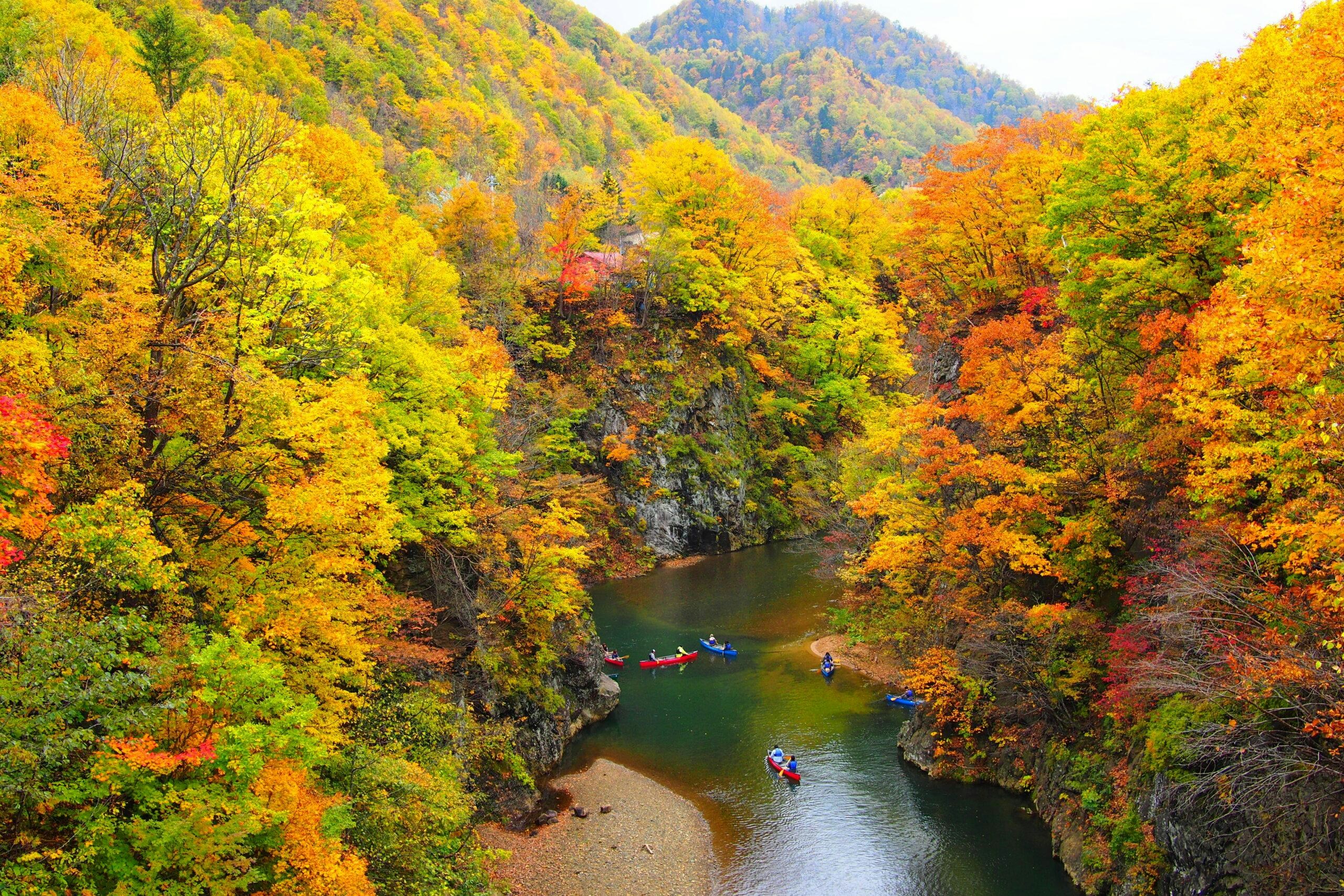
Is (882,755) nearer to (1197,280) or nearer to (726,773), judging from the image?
(726,773)

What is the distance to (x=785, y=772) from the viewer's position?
23219 millimetres

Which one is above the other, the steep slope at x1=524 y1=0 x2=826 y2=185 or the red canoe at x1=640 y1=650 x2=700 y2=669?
the steep slope at x1=524 y1=0 x2=826 y2=185

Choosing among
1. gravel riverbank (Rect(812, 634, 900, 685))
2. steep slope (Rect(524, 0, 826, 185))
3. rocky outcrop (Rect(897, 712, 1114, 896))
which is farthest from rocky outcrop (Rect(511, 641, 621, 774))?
steep slope (Rect(524, 0, 826, 185))

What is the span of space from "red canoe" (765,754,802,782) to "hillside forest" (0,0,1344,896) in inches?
168

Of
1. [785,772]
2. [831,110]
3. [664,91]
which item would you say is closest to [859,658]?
[785,772]

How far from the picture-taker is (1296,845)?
12.3 meters

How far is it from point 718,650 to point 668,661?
92.3 inches

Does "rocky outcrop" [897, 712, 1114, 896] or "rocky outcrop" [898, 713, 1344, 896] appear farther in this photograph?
"rocky outcrop" [897, 712, 1114, 896]

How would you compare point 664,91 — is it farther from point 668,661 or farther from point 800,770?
point 800,770

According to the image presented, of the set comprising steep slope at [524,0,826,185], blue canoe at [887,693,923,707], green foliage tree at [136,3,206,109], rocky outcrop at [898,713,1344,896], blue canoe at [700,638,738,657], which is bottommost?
blue canoe at [700,638,738,657]

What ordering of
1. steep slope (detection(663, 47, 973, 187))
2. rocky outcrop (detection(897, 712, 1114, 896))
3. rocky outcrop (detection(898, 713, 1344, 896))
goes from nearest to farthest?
rocky outcrop (detection(898, 713, 1344, 896)) < rocky outcrop (detection(897, 712, 1114, 896)) < steep slope (detection(663, 47, 973, 187))

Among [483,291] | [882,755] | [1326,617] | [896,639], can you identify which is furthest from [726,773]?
[483,291]

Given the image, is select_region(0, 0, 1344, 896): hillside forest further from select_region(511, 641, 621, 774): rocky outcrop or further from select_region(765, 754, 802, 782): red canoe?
select_region(765, 754, 802, 782): red canoe

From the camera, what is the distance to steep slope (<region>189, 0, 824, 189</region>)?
52969 millimetres
